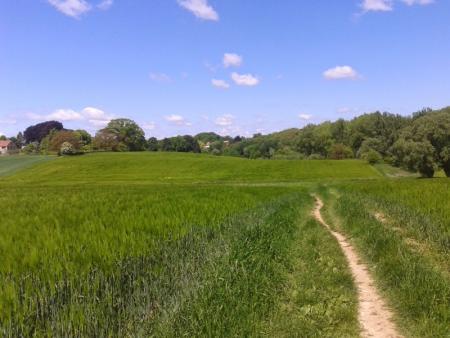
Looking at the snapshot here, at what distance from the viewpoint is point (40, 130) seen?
180m

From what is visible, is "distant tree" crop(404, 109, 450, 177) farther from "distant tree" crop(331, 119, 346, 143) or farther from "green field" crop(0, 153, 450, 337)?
"distant tree" crop(331, 119, 346, 143)

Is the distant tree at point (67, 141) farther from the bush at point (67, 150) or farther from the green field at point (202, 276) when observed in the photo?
the green field at point (202, 276)

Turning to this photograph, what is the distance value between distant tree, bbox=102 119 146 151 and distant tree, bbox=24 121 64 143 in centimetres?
4778

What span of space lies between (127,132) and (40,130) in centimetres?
6052

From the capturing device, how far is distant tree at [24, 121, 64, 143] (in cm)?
17800

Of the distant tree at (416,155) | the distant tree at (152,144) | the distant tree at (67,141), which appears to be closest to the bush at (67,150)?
the distant tree at (67,141)

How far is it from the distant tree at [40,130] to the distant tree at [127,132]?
47.8 m

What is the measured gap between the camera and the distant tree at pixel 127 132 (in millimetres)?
142000

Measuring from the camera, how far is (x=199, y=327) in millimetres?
5816

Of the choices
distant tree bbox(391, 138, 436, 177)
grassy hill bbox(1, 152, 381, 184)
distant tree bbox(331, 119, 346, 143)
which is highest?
distant tree bbox(331, 119, 346, 143)

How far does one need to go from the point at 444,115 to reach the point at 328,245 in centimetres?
5720

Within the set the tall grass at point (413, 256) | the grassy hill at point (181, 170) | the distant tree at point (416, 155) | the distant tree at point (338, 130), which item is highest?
the distant tree at point (338, 130)

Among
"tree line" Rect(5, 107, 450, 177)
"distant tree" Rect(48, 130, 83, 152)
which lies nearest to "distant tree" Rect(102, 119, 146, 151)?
"tree line" Rect(5, 107, 450, 177)

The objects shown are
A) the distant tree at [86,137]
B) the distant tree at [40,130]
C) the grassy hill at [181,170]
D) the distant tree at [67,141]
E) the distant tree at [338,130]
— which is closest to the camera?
the grassy hill at [181,170]
